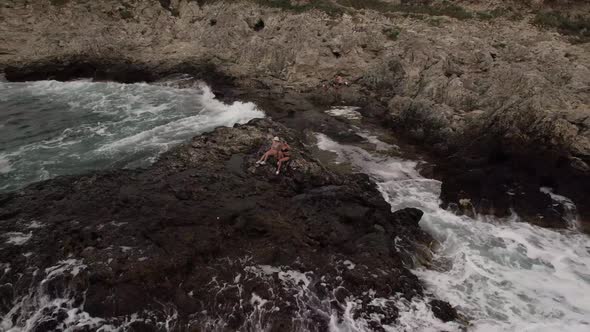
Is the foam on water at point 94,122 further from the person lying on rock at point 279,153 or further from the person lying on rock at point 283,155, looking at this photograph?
the person lying on rock at point 283,155

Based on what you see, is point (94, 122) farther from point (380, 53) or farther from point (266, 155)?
point (380, 53)

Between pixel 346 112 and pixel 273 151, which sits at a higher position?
pixel 273 151

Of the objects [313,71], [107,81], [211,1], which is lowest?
[107,81]

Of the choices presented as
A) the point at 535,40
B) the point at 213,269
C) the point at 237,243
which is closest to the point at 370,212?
the point at 237,243

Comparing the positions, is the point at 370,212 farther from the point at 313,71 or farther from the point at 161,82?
the point at 161,82

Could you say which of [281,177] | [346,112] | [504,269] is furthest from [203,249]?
[346,112]

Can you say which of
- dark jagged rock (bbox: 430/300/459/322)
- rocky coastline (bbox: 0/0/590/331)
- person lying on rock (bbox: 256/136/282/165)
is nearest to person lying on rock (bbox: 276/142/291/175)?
person lying on rock (bbox: 256/136/282/165)
